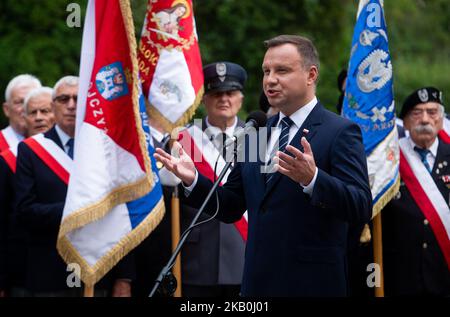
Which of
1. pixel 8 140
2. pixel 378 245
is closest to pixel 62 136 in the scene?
pixel 8 140

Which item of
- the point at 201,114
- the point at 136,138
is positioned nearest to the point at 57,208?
the point at 136,138

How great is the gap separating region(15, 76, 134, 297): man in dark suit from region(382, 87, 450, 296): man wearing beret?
2.01m

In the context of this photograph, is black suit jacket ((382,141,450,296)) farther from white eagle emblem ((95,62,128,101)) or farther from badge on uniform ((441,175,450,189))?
white eagle emblem ((95,62,128,101))

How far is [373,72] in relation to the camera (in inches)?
259

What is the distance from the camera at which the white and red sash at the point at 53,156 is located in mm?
6445

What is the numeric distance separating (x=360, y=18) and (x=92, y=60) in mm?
2047

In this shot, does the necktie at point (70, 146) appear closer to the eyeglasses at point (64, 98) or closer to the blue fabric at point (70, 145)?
the blue fabric at point (70, 145)

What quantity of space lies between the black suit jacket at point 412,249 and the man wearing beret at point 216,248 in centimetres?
117

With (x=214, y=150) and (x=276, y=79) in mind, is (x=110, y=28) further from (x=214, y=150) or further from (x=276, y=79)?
(x=276, y=79)

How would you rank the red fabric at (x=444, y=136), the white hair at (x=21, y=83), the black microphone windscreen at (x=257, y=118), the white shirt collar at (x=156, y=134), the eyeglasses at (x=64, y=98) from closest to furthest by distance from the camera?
the black microphone windscreen at (x=257, y=118)
the eyeglasses at (x=64, y=98)
the white shirt collar at (x=156, y=134)
the red fabric at (x=444, y=136)
the white hair at (x=21, y=83)

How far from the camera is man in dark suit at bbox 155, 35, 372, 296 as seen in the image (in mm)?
4305

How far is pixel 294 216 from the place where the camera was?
4.32 metres

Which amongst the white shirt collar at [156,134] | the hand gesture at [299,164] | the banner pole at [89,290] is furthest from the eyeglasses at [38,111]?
the hand gesture at [299,164]
